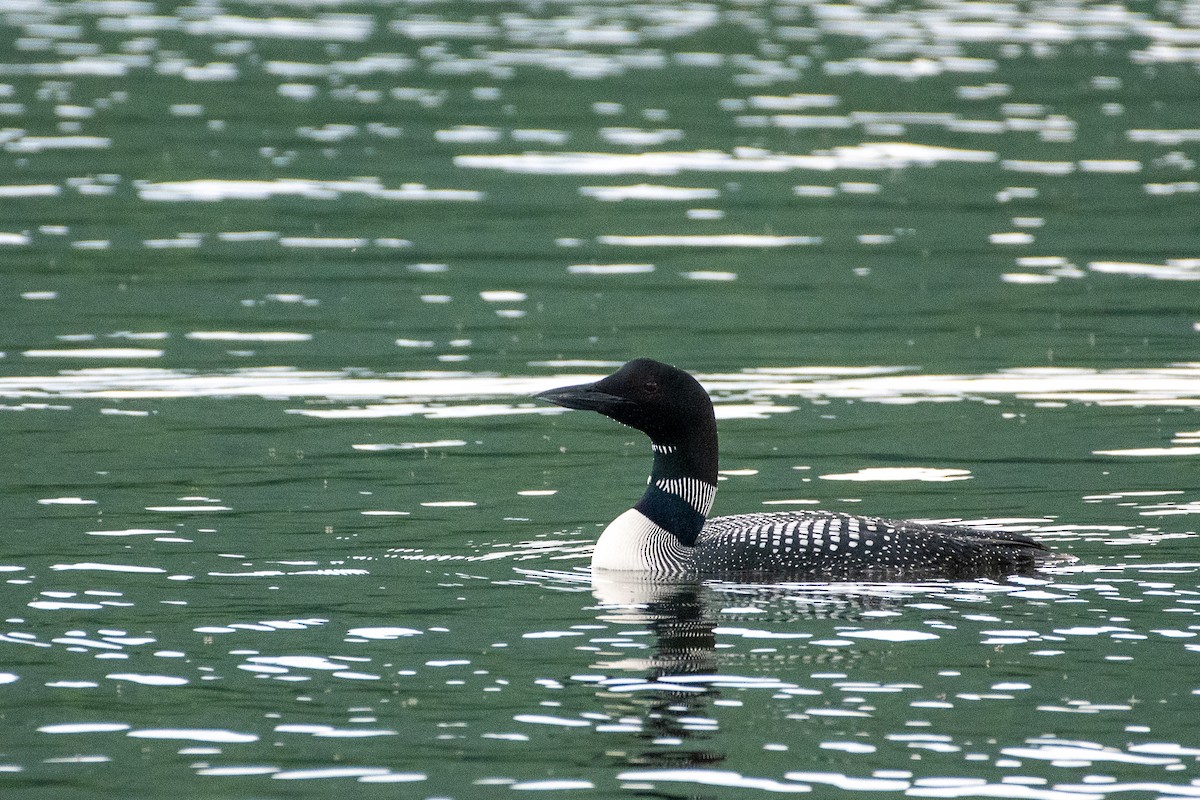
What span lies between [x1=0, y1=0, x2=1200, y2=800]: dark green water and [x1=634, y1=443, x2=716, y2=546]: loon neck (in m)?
0.60

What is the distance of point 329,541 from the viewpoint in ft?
41.9

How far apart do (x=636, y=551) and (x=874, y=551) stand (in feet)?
3.93

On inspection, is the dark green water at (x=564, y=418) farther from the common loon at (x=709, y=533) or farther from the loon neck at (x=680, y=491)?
the loon neck at (x=680, y=491)

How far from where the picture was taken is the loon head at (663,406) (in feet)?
40.2

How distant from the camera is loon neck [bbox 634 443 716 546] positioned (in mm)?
12336

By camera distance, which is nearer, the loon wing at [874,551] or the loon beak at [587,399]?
the loon wing at [874,551]

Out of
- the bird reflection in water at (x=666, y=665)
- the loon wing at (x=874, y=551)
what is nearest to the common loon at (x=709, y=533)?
the loon wing at (x=874, y=551)

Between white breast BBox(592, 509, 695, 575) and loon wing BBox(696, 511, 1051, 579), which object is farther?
white breast BBox(592, 509, 695, 575)

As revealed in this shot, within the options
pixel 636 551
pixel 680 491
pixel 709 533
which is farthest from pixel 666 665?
pixel 680 491

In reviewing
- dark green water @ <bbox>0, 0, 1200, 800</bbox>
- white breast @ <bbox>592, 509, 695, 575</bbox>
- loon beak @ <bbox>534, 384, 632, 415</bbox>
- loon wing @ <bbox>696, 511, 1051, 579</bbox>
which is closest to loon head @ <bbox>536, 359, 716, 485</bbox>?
loon beak @ <bbox>534, 384, 632, 415</bbox>

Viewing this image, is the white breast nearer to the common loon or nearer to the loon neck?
the common loon

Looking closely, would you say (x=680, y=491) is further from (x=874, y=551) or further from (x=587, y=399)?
(x=874, y=551)

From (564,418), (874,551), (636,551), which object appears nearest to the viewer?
(874,551)

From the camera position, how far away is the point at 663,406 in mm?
12312
